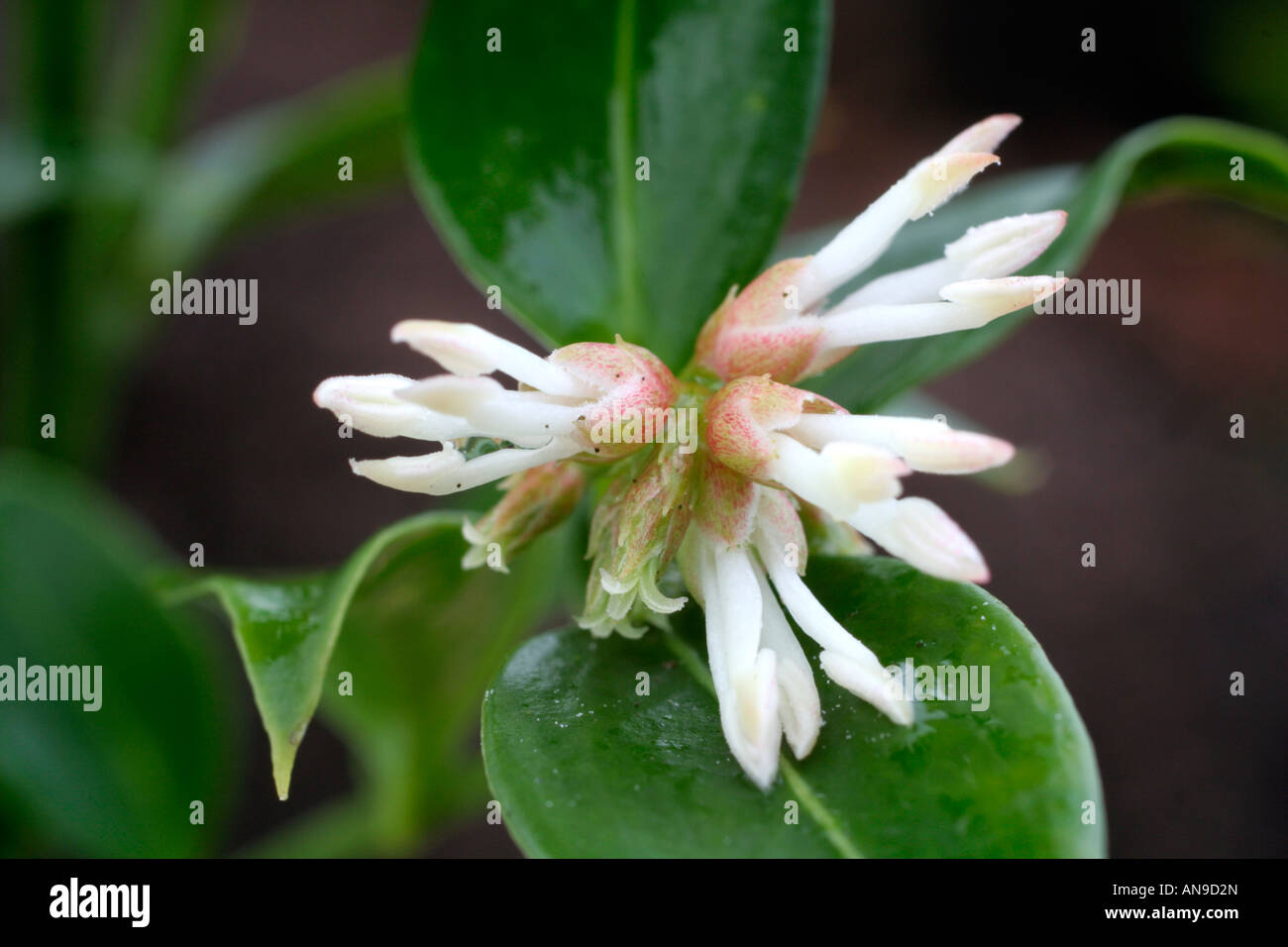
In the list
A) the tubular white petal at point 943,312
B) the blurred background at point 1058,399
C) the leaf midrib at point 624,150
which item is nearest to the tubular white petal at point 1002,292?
the tubular white petal at point 943,312

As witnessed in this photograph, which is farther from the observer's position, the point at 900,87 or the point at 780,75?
the point at 900,87

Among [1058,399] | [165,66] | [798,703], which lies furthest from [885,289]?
[1058,399]

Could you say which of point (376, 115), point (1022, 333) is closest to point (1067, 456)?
point (1022, 333)

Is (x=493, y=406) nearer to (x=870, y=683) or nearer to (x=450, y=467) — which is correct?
(x=450, y=467)

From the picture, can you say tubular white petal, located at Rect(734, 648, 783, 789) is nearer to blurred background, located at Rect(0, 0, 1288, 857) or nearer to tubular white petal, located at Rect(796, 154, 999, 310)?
tubular white petal, located at Rect(796, 154, 999, 310)

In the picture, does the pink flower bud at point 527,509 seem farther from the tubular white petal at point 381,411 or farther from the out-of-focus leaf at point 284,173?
the out-of-focus leaf at point 284,173
